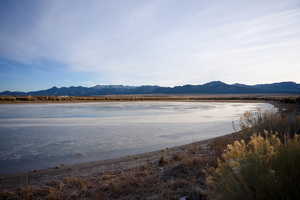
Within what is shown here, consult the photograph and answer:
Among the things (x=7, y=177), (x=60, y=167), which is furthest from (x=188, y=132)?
(x=7, y=177)

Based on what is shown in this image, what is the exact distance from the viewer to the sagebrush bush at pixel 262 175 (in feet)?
6.98

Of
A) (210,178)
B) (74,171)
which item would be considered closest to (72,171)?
(74,171)

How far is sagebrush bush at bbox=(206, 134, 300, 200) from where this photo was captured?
2127mm

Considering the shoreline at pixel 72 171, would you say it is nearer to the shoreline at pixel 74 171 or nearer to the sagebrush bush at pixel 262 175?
the shoreline at pixel 74 171

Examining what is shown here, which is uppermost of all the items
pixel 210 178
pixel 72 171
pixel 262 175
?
pixel 262 175

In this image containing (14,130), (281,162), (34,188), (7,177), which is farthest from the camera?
(14,130)

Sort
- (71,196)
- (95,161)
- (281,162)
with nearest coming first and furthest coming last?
(281,162) < (71,196) < (95,161)

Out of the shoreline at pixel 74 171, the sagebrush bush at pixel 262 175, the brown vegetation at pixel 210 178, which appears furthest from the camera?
the shoreline at pixel 74 171

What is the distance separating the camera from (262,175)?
7.06ft

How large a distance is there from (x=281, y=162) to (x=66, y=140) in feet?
30.6

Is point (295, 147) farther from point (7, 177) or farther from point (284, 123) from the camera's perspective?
point (7, 177)

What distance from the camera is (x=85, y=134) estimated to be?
11.3m

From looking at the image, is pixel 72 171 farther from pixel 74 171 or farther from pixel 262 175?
pixel 262 175

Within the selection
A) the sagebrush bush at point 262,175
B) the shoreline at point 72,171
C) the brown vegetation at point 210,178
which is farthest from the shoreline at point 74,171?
the sagebrush bush at point 262,175
